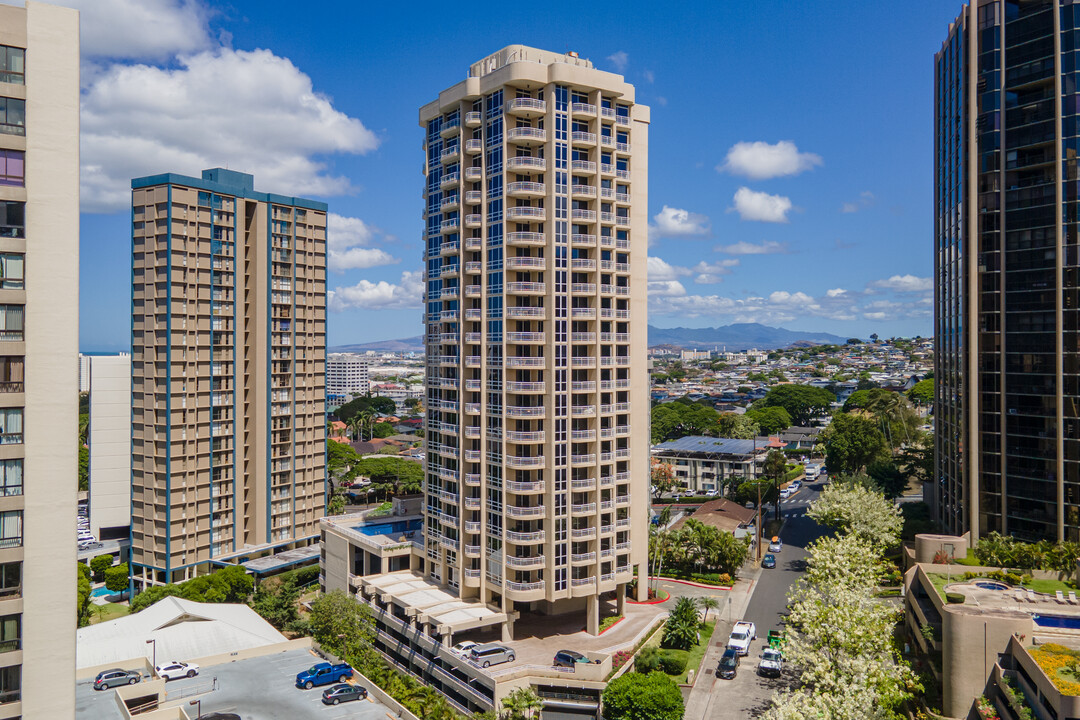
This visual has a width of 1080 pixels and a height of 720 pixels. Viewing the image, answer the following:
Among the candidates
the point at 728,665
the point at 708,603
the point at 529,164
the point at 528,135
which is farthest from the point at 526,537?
the point at 528,135

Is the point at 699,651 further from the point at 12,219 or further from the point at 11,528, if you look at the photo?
the point at 12,219

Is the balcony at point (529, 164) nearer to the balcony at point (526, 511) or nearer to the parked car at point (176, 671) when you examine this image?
the balcony at point (526, 511)

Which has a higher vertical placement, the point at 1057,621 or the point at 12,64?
the point at 12,64

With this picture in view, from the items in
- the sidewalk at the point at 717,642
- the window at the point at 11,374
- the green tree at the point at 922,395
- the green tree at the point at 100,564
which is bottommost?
the green tree at the point at 100,564

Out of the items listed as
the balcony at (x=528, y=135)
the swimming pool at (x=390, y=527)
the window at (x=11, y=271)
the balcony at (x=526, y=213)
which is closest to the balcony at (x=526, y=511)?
the swimming pool at (x=390, y=527)

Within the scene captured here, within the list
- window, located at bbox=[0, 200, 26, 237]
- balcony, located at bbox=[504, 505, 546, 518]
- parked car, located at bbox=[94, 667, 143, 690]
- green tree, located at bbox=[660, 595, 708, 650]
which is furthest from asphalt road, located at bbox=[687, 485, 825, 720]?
window, located at bbox=[0, 200, 26, 237]
